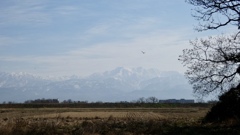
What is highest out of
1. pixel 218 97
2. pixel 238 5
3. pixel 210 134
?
pixel 238 5

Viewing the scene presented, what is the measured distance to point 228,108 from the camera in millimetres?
30953

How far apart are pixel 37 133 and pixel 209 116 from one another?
1427cm

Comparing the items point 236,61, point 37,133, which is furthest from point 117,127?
point 236,61

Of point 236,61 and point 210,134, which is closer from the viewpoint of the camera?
point 210,134

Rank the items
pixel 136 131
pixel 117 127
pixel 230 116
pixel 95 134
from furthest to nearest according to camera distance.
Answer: pixel 230 116 < pixel 117 127 < pixel 136 131 < pixel 95 134

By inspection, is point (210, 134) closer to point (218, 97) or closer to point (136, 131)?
point (136, 131)

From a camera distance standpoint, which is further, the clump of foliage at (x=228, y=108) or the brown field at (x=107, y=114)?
the brown field at (x=107, y=114)

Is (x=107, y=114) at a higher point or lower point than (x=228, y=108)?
lower

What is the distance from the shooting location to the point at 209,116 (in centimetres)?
3275

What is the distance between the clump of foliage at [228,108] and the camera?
30.1m

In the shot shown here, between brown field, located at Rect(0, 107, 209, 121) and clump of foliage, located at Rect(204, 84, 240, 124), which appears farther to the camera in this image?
brown field, located at Rect(0, 107, 209, 121)

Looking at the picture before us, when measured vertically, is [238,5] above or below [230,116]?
above

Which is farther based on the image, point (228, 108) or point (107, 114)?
point (107, 114)

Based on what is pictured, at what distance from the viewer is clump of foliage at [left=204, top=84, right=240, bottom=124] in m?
30.1
